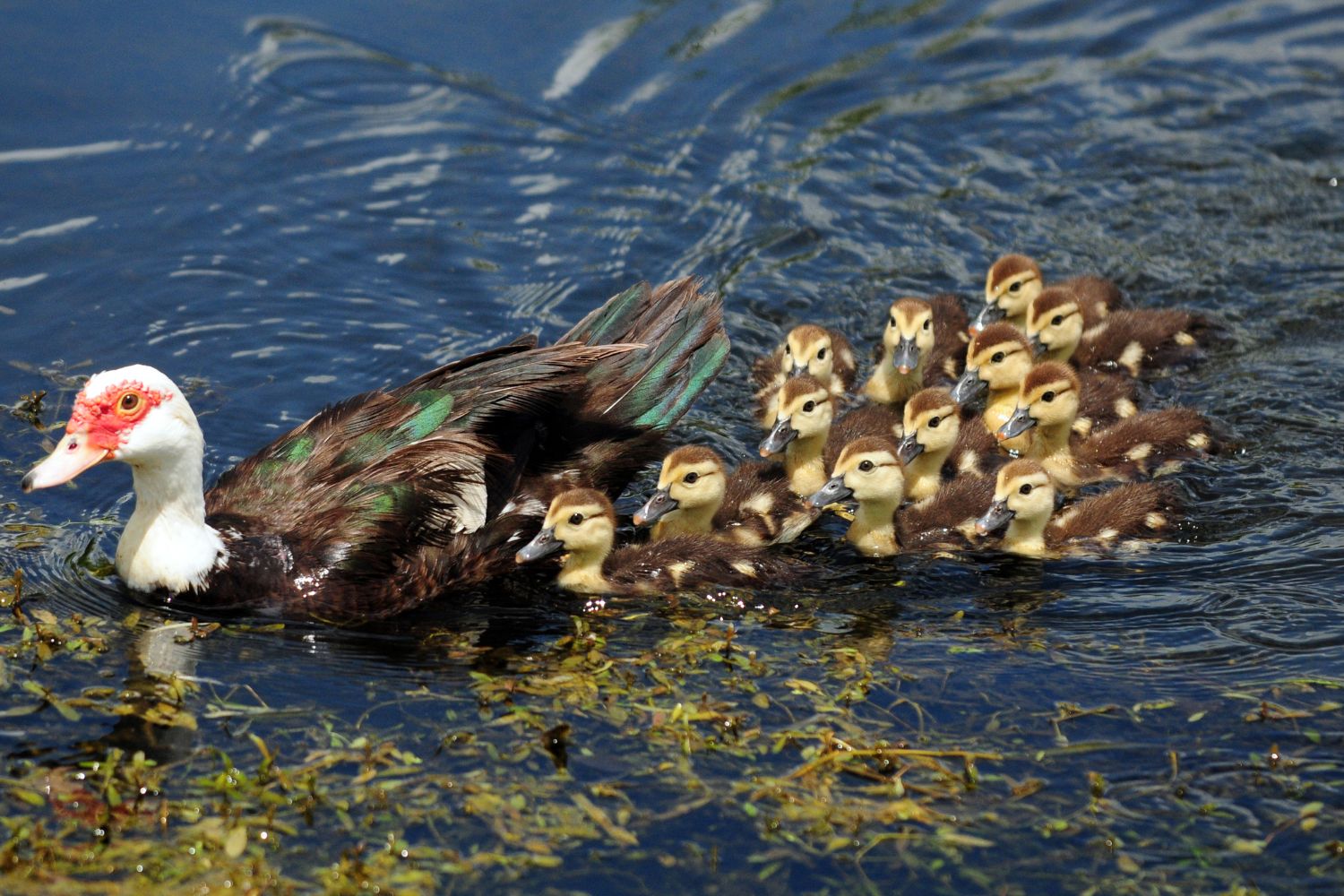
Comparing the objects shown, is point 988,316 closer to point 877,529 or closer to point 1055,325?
point 1055,325

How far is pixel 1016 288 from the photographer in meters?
8.23

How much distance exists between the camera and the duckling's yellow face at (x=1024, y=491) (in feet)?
21.3

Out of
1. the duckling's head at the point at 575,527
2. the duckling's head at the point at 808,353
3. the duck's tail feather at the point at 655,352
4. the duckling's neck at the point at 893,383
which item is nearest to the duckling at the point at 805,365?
the duckling's head at the point at 808,353

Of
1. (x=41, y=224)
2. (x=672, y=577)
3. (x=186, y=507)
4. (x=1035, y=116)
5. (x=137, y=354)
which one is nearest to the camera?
(x=186, y=507)

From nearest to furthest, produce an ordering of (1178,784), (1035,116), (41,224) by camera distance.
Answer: (1178,784)
(41,224)
(1035,116)

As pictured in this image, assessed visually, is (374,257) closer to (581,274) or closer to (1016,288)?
(581,274)

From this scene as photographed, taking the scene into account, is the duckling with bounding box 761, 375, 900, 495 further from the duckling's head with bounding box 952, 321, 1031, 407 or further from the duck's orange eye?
the duck's orange eye

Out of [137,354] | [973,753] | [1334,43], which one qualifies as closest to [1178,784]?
[973,753]

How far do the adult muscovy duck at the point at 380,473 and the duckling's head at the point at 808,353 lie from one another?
36.0 inches

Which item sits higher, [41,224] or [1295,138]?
[41,224]

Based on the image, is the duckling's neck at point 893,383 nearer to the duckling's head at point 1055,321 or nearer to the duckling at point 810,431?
the duckling at point 810,431

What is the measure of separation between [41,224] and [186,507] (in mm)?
3734

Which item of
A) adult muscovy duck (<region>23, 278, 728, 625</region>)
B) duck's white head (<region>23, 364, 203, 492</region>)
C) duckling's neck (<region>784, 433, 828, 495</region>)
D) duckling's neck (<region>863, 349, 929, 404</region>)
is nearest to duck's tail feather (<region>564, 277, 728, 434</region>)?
adult muscovy duck (<region>23, 278, 728, 625</region>)

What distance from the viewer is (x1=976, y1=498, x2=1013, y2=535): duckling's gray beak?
652 cm
